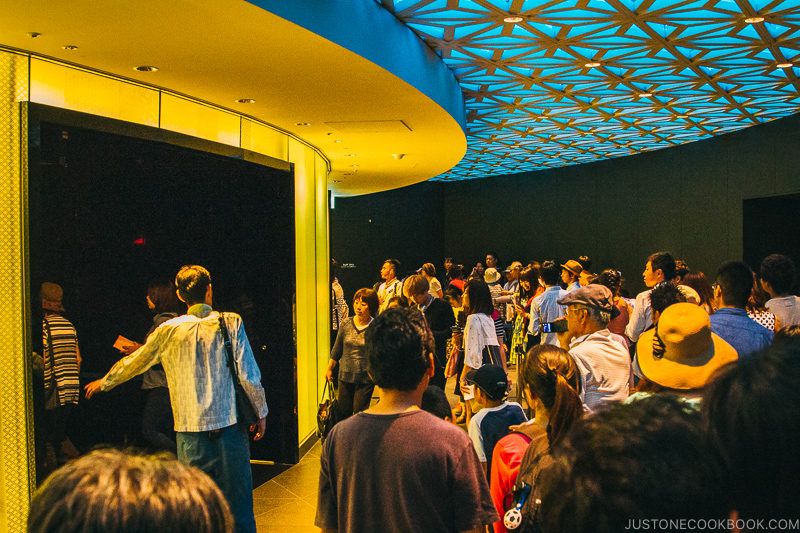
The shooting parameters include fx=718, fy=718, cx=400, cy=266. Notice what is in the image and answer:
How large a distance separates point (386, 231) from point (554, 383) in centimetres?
2171

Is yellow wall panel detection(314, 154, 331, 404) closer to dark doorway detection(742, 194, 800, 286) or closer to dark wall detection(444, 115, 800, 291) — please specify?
dark wall detection(444, 115, 800, 291)

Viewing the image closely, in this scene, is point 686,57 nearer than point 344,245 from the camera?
Yes

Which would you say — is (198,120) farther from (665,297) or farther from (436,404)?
(665,297)

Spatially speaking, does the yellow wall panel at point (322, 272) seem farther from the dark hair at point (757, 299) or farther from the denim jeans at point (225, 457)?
the dark hair at point (757, 299)

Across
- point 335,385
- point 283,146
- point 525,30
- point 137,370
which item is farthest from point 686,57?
point 137,370

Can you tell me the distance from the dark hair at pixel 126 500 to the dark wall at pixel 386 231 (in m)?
20.7

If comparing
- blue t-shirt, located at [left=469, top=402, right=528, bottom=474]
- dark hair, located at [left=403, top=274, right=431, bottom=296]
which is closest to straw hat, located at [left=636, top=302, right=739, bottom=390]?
blue t-shirt, located at [left=469, top=402, right=528, bottom=474]

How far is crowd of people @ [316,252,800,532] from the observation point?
1.09m

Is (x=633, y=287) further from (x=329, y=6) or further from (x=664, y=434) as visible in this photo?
(x=664, y=434)

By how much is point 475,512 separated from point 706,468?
141 centimetres

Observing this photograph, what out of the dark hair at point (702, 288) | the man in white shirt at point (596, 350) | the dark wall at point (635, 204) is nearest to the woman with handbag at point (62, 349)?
the man in white shirt at point (596, 350)

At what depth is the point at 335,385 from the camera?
6.76 metres

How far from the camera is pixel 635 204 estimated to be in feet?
65.0

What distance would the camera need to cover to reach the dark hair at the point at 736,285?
4.70 metres
